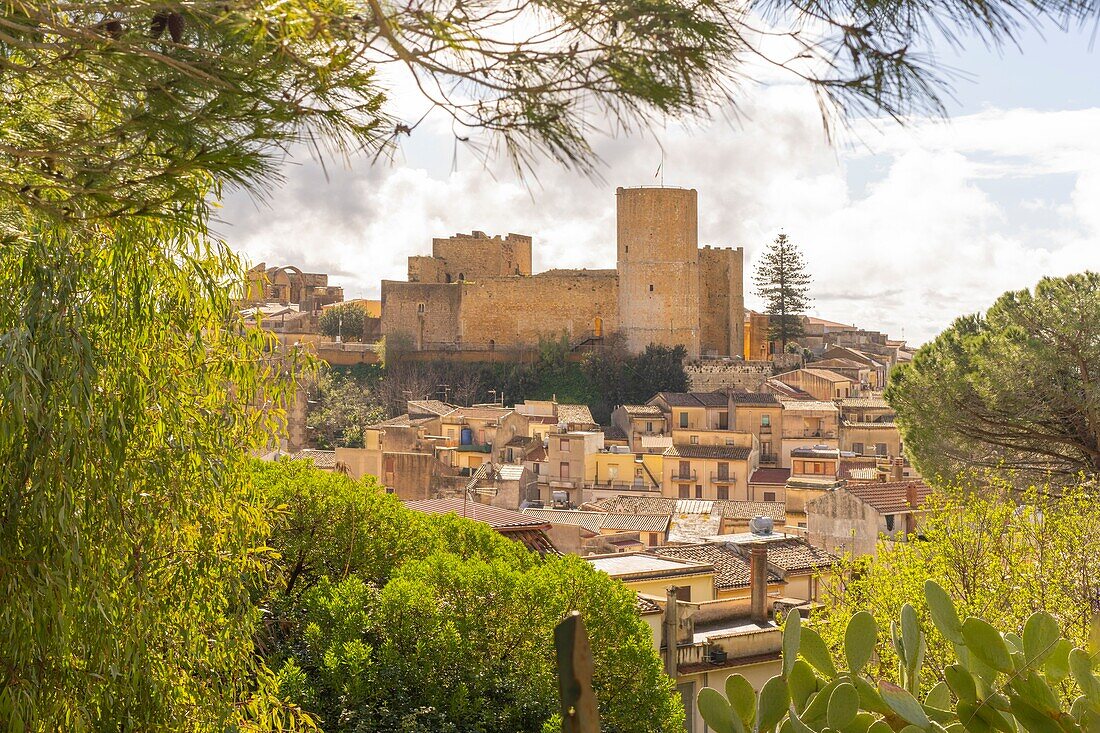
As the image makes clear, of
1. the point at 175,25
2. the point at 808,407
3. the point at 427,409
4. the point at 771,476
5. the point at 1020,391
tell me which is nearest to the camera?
the point at 175,25

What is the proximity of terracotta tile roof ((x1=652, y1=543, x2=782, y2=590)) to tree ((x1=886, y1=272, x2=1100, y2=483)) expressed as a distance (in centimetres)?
292

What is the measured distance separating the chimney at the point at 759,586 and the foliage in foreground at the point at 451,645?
18.5 feet

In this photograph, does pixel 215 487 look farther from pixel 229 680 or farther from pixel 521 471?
pixel 521 471

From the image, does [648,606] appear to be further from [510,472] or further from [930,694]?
[510,472]

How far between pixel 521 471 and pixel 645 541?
7269 mm

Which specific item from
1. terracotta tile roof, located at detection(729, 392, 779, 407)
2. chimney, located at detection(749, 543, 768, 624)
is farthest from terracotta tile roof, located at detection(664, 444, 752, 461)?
chimney, located at detection(749, 543, 768, 624)

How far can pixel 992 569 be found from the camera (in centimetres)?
1054

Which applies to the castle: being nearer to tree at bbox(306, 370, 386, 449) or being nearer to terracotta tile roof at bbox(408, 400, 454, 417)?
tree at bbox(306, 370, 386, 449)

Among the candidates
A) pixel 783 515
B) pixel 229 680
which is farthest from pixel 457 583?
pixel 783 515

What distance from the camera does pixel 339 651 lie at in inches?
320

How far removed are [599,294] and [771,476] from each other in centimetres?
1856

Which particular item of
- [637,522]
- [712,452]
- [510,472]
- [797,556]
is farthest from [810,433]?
[797,556]

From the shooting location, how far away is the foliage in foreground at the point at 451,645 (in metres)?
7.96

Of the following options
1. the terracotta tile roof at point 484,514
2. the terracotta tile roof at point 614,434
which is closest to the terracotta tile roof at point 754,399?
the terracotta tile roof at point 614,434
